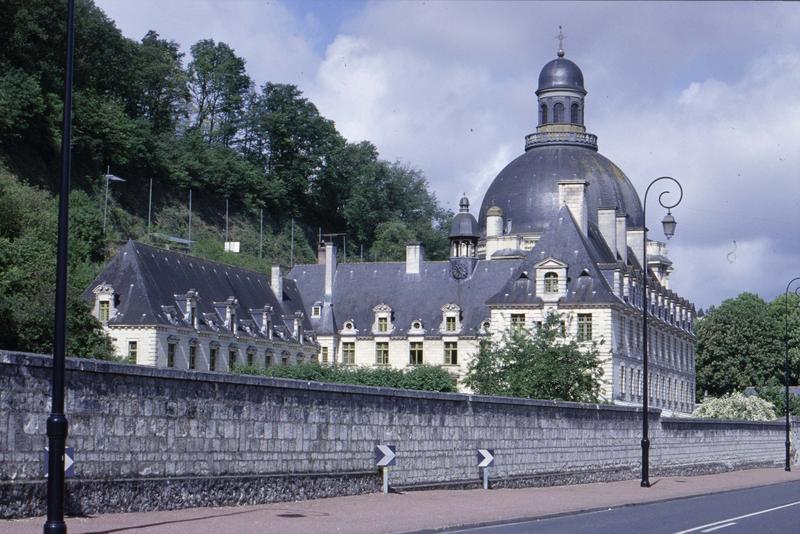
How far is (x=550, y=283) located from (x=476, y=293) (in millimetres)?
9854

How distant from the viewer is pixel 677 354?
95.2m

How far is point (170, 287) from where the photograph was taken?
7138cm

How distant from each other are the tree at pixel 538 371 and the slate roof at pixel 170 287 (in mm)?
18837

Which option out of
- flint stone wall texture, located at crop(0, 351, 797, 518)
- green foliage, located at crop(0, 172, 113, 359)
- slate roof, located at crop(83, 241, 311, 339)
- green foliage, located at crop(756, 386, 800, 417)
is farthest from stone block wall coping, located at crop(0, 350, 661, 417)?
green foliage, located at crop(756, 386, 800, 417)

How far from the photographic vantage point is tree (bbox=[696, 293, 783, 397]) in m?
116

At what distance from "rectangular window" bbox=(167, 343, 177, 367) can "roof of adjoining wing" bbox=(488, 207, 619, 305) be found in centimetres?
1996

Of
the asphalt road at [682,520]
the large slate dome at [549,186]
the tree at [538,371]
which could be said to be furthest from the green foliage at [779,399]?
the asphalt road at [682,520]

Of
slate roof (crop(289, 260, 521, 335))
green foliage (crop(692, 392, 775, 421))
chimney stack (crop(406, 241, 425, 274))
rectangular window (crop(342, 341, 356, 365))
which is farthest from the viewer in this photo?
chimney stack (crop(406, 241, 425, 274))

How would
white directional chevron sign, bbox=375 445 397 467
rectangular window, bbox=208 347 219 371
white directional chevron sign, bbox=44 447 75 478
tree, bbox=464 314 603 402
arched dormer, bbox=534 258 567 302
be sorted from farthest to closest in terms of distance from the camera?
arched dormer, bbox=534 258 567 302 → rectangular window, bbox=208 347 219 371 → tree, bbox=464 314 603 402 → white directional chevron sign, bbox=375 445 397 467 → white directional chevron sign, bbox=44 447 75 478

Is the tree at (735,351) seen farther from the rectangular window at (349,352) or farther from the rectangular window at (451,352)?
the rectangular window at (349,352)

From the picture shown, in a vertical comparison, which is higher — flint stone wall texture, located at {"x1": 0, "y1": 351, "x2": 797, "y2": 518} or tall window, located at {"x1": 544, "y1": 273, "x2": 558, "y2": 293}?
tall window, located at {"x1": 544, "y1": 273, "x2": 558, "y2": 293}

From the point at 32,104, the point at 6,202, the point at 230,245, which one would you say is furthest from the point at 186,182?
the point at 6,202

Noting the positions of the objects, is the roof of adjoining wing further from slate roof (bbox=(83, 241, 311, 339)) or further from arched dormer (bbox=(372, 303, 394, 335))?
slate roof (bbox=(83, 241, 311, 339))

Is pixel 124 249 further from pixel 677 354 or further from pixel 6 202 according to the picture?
pixel 677 354
